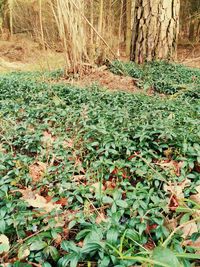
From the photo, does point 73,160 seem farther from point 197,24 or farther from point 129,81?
point 197,24

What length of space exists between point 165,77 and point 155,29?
1006mm

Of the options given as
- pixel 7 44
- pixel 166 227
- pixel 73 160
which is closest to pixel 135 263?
pixel 166 227

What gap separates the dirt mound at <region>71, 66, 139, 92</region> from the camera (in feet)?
13.7

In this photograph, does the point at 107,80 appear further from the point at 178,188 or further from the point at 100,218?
the point at 100,218

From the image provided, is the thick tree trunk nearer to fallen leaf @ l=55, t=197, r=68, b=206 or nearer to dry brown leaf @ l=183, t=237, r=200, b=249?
fallen leaf @ l=55, t=197, r=68, b=206

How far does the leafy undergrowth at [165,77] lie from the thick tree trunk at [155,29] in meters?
0.27

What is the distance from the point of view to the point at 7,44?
14.4 meters

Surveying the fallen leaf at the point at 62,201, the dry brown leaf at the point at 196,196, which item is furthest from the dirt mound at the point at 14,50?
the dry brown leaf at the point at 196,196

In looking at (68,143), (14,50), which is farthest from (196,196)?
(14,50)

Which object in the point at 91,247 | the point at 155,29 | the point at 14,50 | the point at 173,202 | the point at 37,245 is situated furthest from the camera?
the point at 14,50

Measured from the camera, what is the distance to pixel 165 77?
4.43 metres

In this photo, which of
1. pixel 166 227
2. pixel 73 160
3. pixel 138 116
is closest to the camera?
pixel 166 227

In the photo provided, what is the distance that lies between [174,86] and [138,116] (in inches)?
61.6

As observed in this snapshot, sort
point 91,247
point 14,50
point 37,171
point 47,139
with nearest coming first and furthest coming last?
1. point 91,247
2. point 37,171
3. point 47,139
4. point 14,50
